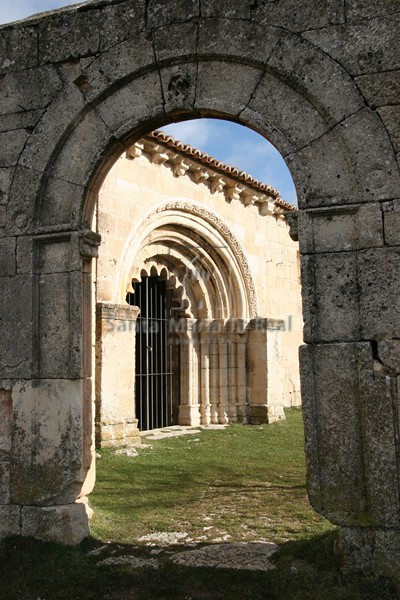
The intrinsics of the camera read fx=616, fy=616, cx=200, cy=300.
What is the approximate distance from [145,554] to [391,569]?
1.67 meters

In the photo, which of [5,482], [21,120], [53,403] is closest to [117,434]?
[5,482]

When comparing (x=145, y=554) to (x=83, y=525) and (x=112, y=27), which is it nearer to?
(x=83, y=525)

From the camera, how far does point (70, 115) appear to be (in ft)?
15.3

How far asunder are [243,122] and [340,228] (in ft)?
3.50

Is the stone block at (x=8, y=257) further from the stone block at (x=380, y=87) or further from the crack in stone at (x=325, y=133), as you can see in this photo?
the stone block at (x=380, y=87)

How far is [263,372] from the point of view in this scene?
458 inches

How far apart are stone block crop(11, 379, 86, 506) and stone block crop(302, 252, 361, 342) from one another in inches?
70.3

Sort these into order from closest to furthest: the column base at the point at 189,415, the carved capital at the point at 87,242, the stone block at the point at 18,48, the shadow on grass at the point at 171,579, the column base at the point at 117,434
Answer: the shadow on grass at the point at 171,579, the carved capital at the point at 87,242, the stone block at the point at 18,48, the column base at the point at 117,434, the column base at the point at 189,415

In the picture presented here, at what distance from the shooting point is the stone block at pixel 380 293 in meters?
3.77

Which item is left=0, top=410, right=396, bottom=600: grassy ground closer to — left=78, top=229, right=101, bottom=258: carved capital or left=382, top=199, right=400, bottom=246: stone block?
left=382, top=199, right=400, bottom=246: stone block

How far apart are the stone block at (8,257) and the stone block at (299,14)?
2.43 m

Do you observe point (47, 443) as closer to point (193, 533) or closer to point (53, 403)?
point (53, 403)

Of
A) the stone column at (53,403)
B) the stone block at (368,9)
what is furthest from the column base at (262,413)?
the stone block at (368,9)

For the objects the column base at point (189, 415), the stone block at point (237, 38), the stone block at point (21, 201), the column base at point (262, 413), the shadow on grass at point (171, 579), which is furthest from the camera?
the column base at point (262, 413)
